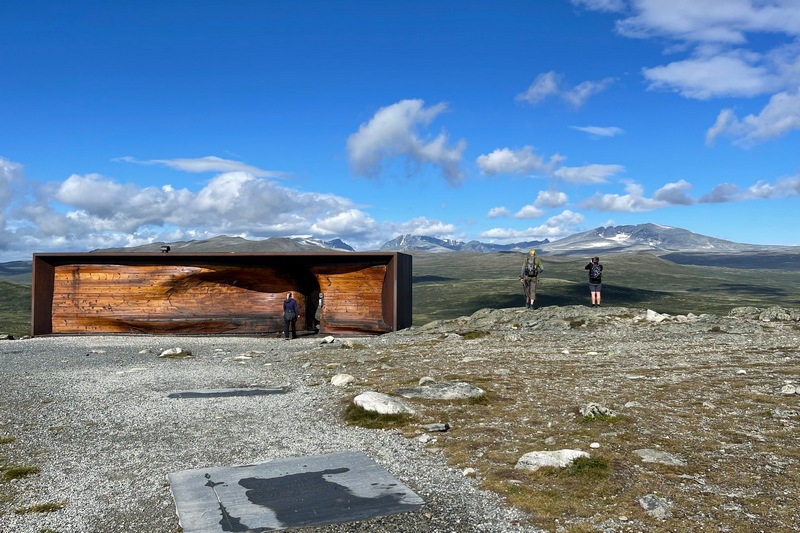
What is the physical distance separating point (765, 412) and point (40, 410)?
14.0 metres

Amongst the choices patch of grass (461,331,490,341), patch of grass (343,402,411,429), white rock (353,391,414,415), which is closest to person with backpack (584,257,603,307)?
patch of grass (461,331,490,341)

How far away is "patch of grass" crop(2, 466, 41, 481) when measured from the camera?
27.5ft

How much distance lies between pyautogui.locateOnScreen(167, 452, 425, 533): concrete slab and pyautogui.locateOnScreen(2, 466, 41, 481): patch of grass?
2.11 meters

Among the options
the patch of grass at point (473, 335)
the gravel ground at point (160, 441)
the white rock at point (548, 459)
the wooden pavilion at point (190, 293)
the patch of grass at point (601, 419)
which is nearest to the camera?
the gravel ground at point (160, 441)

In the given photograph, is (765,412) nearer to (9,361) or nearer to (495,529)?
(495,529)

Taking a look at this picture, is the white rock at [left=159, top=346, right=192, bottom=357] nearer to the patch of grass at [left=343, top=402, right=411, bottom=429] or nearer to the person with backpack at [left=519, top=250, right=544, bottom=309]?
the patch of grass at [left=343, top=402, right=411, bottom=429]

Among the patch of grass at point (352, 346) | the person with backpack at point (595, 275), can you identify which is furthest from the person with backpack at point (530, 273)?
the patch of grass at point (352, 346)

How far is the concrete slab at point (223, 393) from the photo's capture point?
13.8 metres

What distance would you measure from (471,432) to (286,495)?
11.9ft

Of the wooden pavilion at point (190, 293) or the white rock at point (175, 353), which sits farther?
the wooden pavilion at point (190, 293)

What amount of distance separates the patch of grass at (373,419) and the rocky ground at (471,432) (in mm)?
205

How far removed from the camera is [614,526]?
21.0 ft

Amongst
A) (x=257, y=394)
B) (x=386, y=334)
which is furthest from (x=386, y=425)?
(x=386, y=334)

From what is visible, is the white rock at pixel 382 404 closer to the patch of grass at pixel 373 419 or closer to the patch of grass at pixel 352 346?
the patch of grass at pixel 373 419
